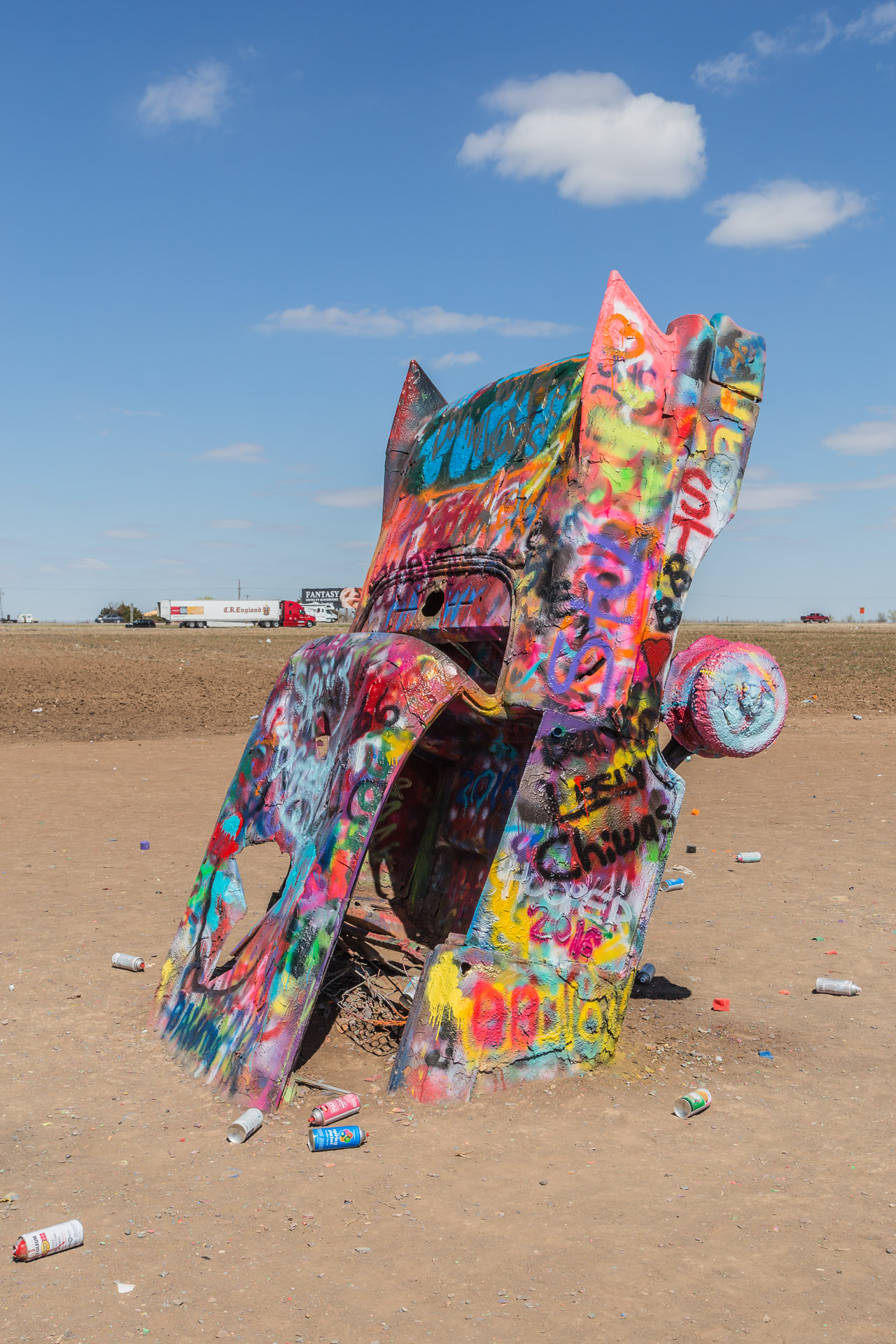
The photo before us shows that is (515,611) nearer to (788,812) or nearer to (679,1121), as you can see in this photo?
(679,1121)

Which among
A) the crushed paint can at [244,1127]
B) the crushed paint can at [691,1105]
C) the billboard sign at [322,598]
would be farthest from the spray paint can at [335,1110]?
the billboard sign at [322,598]

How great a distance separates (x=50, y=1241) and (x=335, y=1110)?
132 cm

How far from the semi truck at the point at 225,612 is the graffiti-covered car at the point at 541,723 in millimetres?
73322

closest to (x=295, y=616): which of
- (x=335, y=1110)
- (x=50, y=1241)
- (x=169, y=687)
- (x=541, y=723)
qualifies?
(x=169, y=687)

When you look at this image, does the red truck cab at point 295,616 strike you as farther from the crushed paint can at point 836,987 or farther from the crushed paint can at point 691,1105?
the crushed paint can at point 691,1105

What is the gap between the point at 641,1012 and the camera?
648cm

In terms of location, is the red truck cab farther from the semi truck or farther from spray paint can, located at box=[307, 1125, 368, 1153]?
spray paint can, located at box=[307, 1125, 368, 1153]

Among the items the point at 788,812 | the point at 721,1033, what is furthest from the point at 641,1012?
the point at 788,812

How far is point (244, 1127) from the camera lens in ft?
15.6

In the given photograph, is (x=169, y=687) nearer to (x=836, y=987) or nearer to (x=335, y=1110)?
(x=836, y=987)

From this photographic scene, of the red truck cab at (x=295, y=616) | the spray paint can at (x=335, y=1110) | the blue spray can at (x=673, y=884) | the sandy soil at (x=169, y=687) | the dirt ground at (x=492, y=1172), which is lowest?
the dirt ground at (x=492, y=1172)

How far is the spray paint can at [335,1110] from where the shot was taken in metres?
4.82

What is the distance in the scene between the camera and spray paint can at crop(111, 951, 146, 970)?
7.21m

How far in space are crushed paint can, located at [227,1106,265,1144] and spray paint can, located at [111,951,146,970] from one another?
2561 mm
